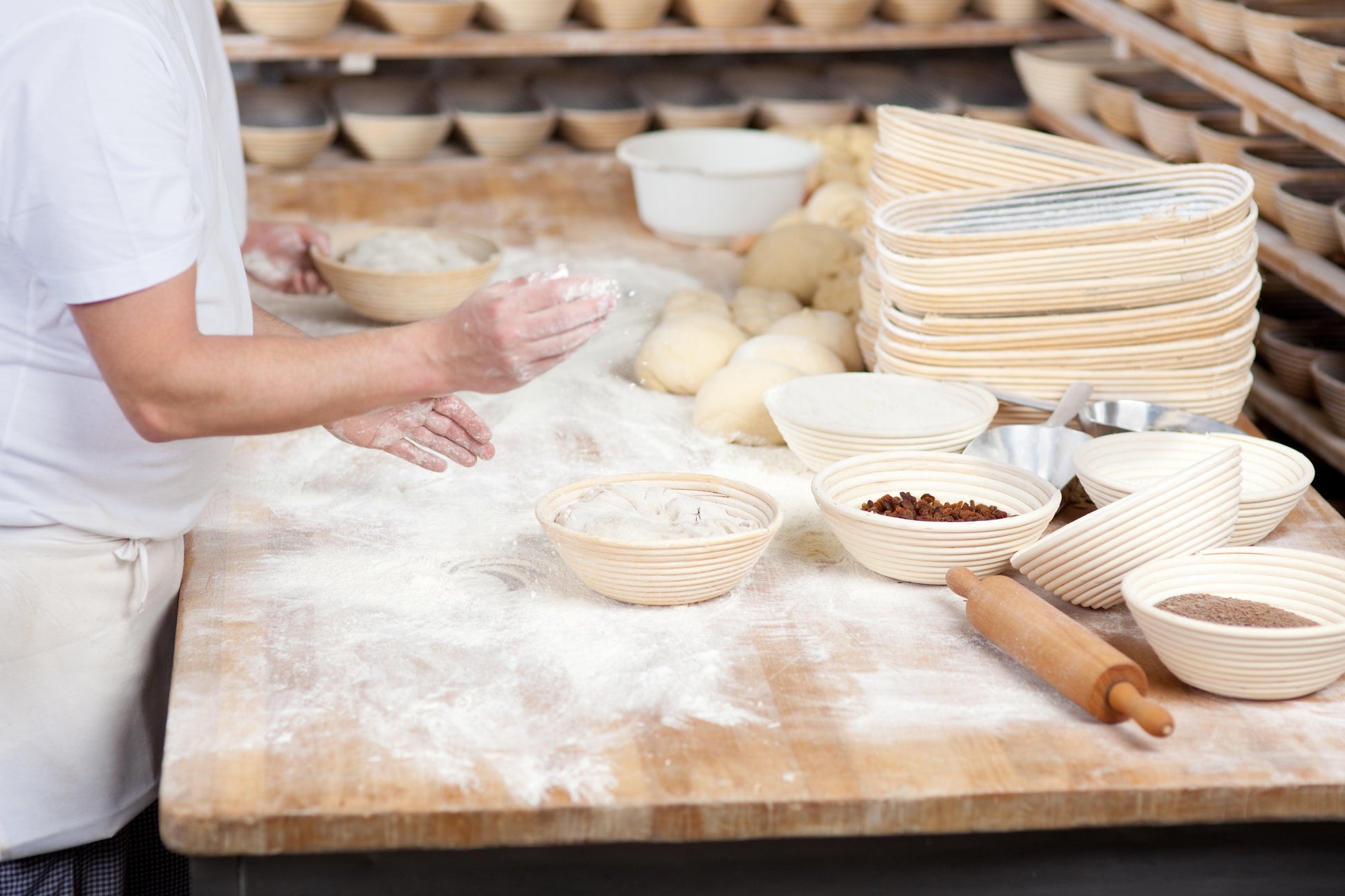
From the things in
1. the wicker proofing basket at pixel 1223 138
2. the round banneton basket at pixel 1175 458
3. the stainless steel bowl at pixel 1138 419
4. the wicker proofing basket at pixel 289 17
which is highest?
the wicker proofing basket at pixel 1223 138

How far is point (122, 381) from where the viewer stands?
1274 millimetres

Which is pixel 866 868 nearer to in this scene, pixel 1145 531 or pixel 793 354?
pixel 1145 531

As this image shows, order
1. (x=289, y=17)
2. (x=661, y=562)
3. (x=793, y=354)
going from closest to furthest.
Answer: (x=661, y=562)
(x=793, y=354)
(x=289, y=17)

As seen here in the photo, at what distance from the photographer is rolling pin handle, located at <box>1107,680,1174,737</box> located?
4.02ft

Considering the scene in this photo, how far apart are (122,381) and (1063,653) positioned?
969 mm

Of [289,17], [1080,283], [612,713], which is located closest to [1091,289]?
[1080,283]

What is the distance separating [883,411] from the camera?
6.22ft

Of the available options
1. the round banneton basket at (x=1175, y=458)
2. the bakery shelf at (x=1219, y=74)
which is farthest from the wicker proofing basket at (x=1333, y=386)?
the round banneton basket at (x=1175, y=458)

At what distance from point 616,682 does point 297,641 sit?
0.36m

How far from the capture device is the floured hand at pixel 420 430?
1.67 meters

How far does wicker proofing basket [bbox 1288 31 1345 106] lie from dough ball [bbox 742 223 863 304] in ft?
2.75

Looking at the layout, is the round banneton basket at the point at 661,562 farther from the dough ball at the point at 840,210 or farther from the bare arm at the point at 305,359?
the dough ball at the point at 840,210

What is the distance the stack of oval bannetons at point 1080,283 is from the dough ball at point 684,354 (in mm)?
294

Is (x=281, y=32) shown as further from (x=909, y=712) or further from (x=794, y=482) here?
(x=909, y=712)
